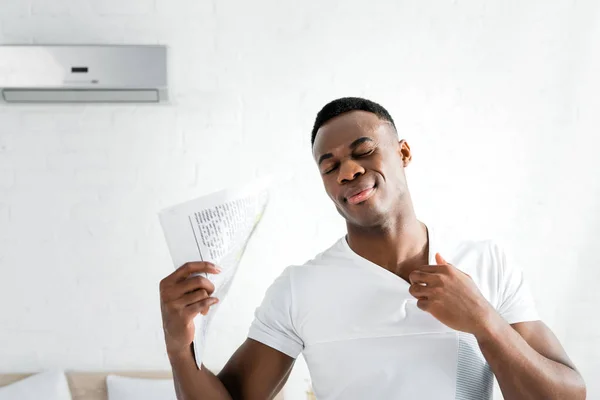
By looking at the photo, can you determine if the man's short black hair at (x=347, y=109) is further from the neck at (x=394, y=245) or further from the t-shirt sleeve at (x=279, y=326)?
the t-shirt sleeve at (x=279, y=326)

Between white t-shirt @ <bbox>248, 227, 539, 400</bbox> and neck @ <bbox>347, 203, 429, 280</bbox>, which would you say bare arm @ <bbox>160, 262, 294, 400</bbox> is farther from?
neck @ <bbox>347, 203, 429, 280</bbox>

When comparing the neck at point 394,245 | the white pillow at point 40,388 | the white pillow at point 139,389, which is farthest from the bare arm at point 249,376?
the white pillow at point 40,388

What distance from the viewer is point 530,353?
1105mm

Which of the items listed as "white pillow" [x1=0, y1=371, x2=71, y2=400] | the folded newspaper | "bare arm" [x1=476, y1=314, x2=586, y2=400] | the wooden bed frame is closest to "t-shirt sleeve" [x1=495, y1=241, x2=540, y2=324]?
"bare arm" [x1=476, y1=314, x2=586, y2=400]

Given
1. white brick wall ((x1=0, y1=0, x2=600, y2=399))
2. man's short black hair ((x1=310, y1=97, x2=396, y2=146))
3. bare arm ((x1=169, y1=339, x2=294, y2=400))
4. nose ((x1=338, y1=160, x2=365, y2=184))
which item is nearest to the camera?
bare arm ((x1=169, y1=339, x2=294, y2=400))

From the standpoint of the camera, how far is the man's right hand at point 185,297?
1075 millimetres

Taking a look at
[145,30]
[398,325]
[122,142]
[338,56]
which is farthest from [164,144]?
[398,325]

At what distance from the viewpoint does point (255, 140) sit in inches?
82.7

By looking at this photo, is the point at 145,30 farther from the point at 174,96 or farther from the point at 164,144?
the point at 164,144

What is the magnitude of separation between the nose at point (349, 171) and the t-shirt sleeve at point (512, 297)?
0.37 meters

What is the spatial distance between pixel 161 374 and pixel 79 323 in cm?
35

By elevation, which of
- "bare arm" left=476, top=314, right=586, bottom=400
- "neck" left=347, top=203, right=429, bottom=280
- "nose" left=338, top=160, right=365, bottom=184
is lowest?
"bare arm" left=476, top=314, right=586, bottom=400

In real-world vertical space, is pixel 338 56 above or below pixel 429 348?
above

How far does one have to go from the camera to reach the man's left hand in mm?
1063
